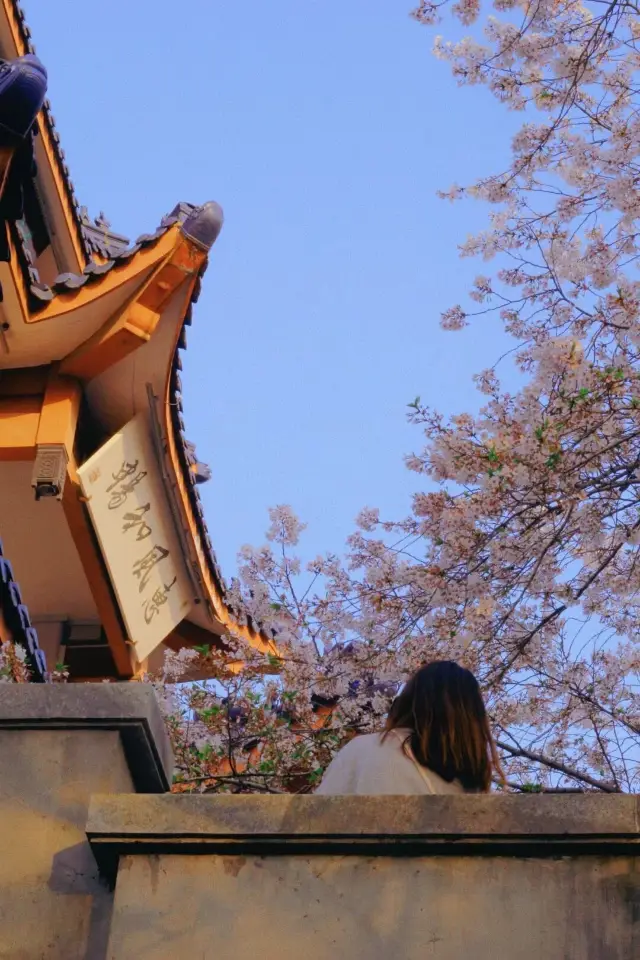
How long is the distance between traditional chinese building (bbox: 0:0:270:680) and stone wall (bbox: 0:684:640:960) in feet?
20.5

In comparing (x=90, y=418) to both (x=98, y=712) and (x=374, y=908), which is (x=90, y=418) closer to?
(x=98, y=712)

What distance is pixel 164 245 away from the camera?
10.9 meters

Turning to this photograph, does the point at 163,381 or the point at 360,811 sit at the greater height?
the point at 163,381

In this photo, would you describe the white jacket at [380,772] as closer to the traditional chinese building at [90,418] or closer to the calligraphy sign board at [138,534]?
the traditional chinese building at [90,418]

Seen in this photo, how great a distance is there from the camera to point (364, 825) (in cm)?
341

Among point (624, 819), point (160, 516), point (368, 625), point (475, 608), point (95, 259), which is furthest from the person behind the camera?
point (95, 259)

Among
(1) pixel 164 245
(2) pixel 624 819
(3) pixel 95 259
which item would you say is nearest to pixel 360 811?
(2) pixel 624 819

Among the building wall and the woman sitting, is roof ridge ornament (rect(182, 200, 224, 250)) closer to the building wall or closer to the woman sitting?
the woman sitting

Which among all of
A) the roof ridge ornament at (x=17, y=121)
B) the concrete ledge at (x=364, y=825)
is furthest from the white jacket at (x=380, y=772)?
the roof ridge ornament at (x=17, y=121)

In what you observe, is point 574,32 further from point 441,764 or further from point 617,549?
point 441,764

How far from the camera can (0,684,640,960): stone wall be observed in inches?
131

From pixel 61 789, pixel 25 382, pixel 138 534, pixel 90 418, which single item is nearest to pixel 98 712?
pixel 61 789

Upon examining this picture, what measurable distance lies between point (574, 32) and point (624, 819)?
713cm

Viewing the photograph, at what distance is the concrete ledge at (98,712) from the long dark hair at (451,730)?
2.38 feet
